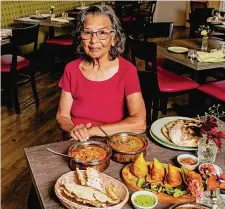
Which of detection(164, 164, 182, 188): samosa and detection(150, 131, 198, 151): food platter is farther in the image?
detection(150, 131, 198, 151): food platter

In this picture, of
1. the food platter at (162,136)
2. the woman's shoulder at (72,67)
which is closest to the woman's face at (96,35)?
the woman's shoulder at (72,67)

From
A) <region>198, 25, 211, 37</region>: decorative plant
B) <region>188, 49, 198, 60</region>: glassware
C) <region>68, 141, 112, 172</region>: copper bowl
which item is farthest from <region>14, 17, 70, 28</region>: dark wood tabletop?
<region>68, 141, 112, 172</region>: copper bowl

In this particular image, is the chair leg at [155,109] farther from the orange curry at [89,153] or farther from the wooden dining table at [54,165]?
the orange curry at [89,153]

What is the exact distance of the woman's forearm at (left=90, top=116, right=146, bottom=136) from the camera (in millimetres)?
1654

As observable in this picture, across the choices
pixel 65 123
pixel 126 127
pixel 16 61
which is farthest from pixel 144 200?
pixel 16 61

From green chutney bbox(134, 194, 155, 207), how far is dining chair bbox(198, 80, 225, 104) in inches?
82.3

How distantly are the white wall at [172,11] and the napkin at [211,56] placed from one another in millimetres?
7006

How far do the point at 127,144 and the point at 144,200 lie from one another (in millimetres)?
365

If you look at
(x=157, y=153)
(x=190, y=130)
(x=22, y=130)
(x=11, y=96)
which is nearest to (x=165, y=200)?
(x=157, y=153)

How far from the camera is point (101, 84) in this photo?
6.11 feet

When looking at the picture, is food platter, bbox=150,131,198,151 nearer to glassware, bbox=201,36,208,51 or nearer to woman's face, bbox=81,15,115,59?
woman's face, bbox=81,15,115,59

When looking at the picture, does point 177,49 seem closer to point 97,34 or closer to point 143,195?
point 97,34

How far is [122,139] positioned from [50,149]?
31 centimetres

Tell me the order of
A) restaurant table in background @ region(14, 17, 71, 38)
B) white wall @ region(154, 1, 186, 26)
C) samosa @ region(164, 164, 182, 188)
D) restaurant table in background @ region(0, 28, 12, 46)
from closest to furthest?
samosa @ region(164, 164, 182, 188) < restaurant table in background @ region(0, 28, 12, 46) < restaurant table in background @ region(14, 17, 71, 38) < white wall @ region(154, 1, 186, 26)
